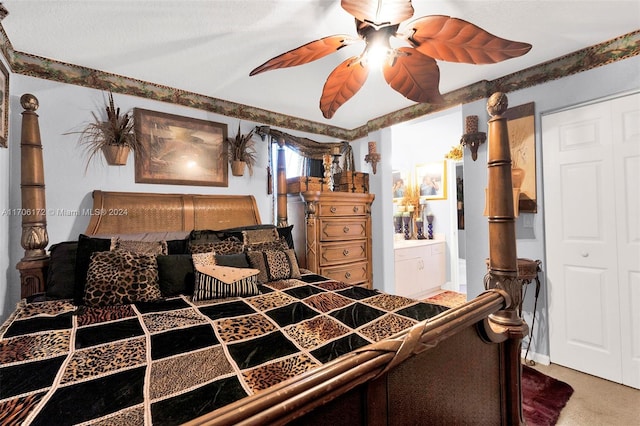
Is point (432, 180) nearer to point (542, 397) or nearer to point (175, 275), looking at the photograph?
point (542, 397)

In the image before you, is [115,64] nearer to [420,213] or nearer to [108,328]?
[108,328]

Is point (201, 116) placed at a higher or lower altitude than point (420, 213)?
higher

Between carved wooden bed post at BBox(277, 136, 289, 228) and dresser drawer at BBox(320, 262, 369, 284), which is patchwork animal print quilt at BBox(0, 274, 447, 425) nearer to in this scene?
dresser drawer at BBox(320, 262, 369, 284)

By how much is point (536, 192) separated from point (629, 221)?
601 mm

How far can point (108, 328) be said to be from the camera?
133 cm

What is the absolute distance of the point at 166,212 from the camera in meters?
2.59

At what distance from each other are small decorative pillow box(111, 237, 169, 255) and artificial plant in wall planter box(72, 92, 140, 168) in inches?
33.0

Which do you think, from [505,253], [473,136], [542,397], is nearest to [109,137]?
[505,253]

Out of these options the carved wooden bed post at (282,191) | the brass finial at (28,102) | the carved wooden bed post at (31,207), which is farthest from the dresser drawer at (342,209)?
the brass finial at (28,102)

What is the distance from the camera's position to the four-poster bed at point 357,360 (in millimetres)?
601

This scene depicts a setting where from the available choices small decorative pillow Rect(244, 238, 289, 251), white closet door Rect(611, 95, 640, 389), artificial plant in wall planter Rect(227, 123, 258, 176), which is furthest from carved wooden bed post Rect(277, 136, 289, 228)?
white closet door Rect(611, 95, 640, 389)

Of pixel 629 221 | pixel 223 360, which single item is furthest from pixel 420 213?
pixel 223 360

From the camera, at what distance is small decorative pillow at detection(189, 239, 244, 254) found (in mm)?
2143

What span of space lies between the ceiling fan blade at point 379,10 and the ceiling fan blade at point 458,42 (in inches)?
3.4
